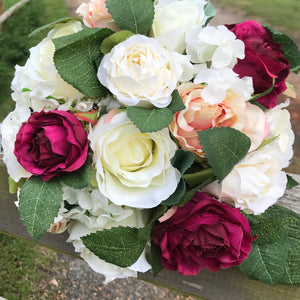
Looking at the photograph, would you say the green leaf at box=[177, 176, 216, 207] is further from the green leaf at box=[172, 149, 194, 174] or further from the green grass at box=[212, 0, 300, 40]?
the green grass at box=[212, 0, 300, 40]

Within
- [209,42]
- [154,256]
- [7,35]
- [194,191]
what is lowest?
[7,35]

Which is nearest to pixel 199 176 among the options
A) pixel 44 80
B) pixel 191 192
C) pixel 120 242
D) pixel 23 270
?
pixel 191 192

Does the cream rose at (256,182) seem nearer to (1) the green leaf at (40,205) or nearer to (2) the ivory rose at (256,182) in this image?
(2) the ivory rose at (256,182)

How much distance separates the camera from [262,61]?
538 mm

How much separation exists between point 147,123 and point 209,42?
0.14 metres

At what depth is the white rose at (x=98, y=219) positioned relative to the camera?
1.77 ft

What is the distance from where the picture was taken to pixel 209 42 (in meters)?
0.52

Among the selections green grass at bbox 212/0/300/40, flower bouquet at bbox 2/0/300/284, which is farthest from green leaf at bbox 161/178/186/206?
green grass at bbox 212/0/300/40

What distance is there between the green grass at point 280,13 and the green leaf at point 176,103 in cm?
147

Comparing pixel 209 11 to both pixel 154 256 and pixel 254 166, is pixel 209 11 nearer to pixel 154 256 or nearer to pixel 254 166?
pixel 254 166

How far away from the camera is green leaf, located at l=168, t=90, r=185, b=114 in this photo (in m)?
0.49

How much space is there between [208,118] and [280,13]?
1521 mm

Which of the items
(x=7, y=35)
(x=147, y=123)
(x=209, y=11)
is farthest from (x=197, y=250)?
(x=7, y=35)

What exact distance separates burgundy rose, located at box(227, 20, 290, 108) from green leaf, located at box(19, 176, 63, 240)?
0.30 meters
